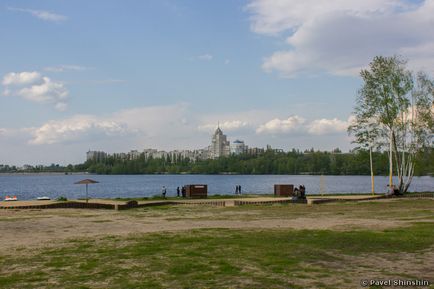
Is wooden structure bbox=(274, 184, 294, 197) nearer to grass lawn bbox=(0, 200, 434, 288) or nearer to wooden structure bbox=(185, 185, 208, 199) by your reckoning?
wooden structure bbox=(185, 185, 208, 199)

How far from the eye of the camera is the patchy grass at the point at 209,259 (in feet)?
35.1

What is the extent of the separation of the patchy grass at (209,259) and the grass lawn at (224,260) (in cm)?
2

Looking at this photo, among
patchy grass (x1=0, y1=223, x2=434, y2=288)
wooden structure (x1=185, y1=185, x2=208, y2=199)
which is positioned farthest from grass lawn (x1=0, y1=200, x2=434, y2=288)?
wooden structure (x1=185, y1=185, x2=208, y2=199)

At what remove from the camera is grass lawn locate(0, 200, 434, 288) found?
10.7 m

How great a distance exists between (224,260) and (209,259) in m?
0.42

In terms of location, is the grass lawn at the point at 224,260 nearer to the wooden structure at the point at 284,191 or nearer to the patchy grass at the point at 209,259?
the patchy grass at the point at 209,259

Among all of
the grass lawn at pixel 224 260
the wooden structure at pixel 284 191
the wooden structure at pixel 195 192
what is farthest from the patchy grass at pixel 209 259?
the wooden structure at pixel 284 191

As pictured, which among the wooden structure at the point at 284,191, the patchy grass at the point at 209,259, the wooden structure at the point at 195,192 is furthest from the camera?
the wooden structure at the point at 284,191

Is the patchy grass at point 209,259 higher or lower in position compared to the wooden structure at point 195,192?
lower

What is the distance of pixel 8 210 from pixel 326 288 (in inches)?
1121

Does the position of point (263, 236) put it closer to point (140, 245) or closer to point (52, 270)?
point (140, 245)

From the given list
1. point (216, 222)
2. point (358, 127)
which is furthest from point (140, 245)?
point (358, 127)

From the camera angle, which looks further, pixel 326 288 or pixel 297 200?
pixel 297 200

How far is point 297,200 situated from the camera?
41.1 metres
